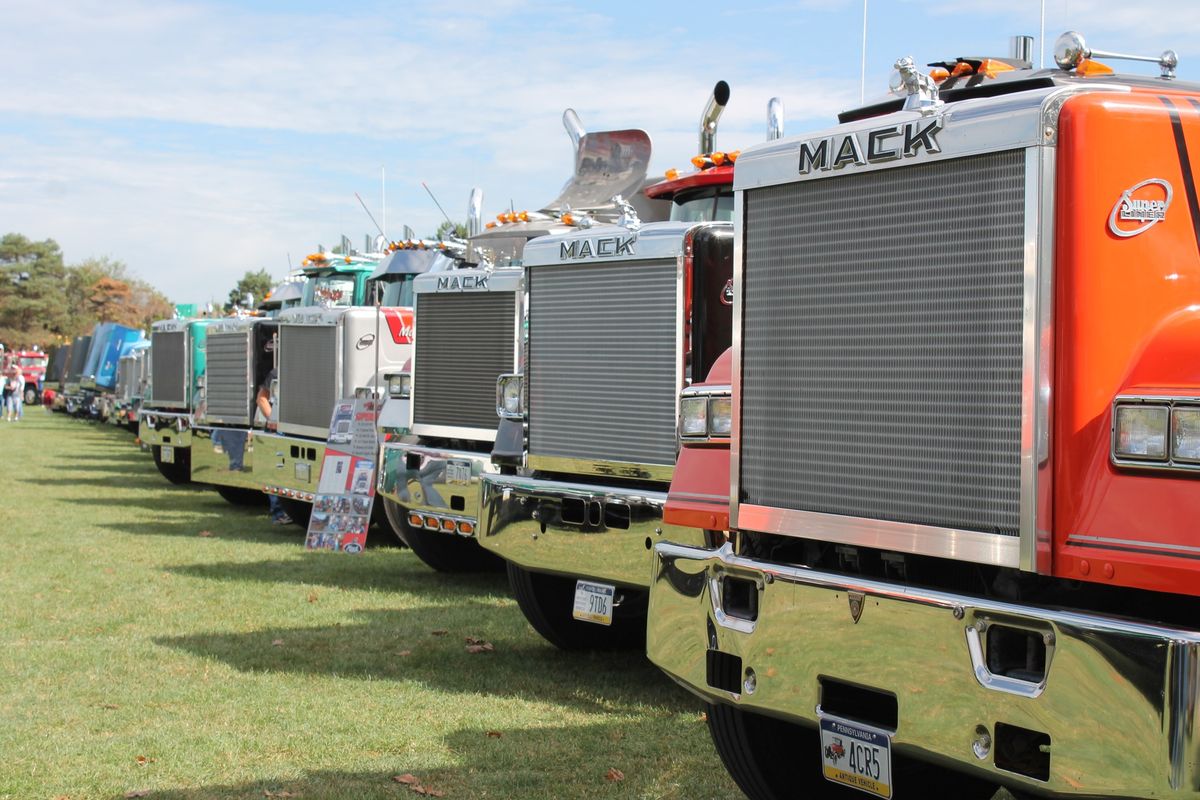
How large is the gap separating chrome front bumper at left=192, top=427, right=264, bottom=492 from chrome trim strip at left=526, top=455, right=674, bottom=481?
7397mm

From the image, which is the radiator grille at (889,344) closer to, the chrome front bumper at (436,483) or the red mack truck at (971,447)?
the red mack truck at (971,447)

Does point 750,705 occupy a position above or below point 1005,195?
below

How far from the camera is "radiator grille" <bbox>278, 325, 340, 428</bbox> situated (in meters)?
13.5

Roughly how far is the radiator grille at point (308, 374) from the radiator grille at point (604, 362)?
6.00 meters

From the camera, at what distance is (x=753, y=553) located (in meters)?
4.54

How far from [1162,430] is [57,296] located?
107 metres

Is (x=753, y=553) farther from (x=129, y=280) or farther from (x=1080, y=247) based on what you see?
(x=129, y=280)

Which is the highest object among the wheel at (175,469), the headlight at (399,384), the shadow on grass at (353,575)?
the headlight at (399,384)

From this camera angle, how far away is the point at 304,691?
23.1 ft

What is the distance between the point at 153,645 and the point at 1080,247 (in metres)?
6.21

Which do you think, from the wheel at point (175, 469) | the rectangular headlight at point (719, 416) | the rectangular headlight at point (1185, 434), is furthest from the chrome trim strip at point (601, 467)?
the wheel at point (175, 469)

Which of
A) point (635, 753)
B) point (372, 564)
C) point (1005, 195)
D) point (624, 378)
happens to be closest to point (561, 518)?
point (624, 378)

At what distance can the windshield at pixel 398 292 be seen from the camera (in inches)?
569

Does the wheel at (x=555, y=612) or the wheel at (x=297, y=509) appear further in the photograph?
the wheel at (x=297, y=509)
